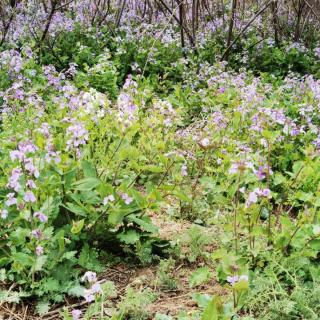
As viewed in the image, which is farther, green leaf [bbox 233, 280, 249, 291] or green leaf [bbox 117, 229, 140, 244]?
green leaf [bbox 117, 229, 140, 244]

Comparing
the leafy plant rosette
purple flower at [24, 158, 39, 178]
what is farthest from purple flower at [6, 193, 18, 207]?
purple flower at [24, 158, 39, 178]

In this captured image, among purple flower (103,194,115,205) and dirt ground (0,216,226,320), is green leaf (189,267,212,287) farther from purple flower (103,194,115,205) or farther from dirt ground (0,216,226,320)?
purple flower (103,194,115,205)

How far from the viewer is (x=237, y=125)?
371 centimetres

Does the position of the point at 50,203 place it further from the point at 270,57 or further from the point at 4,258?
the point at 270,57

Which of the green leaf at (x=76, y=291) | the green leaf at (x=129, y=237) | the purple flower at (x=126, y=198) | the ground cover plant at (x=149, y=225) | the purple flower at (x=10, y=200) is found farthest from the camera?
the green leaf at (x=129, y=237)

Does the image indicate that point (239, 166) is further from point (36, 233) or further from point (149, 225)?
point (36, 233)

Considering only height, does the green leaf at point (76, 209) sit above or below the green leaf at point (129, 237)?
above

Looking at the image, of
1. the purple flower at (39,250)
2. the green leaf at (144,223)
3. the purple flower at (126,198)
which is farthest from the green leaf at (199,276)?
the purple flower at (39,250)

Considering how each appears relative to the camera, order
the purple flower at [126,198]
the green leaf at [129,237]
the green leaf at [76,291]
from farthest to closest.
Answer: the green leaf at [129,237], the purple flower at [126,198], the green leaf at [76,291]

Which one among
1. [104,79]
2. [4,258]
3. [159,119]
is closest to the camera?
[4,258]

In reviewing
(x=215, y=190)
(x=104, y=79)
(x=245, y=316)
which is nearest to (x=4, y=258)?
(x=245, y=316)

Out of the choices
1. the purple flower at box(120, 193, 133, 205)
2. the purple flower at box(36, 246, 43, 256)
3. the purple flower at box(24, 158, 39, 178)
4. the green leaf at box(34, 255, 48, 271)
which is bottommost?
the green leaf at box(34, 255, 48, 271)

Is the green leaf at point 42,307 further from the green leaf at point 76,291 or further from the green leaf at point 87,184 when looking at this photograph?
the green leaf at point 87,184

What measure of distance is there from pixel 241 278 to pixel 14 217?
104 cm
